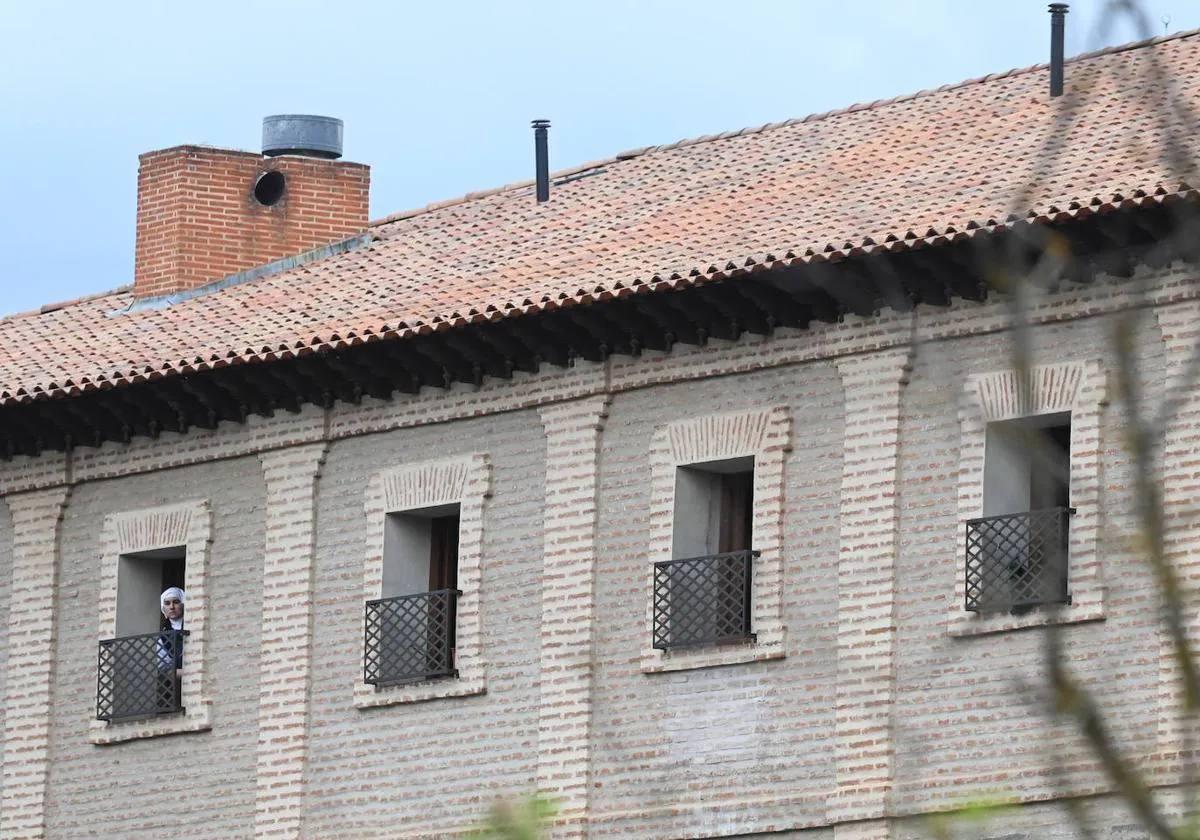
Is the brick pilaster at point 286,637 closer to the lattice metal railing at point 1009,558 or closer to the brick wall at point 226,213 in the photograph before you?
the brick wall at point 226,213

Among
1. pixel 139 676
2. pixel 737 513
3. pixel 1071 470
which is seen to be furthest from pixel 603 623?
pixel 139 676

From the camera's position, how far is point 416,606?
64.4ft

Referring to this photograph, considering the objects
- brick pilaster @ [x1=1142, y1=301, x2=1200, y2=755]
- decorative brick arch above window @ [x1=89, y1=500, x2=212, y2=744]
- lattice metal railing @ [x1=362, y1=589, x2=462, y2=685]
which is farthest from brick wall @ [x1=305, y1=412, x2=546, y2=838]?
brick pilaster @ [x1=1142, y1=301, x2=1200, y2=755]

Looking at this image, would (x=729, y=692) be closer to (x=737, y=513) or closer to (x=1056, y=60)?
(x=737, y=513)

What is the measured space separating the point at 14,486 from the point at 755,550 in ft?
22.2

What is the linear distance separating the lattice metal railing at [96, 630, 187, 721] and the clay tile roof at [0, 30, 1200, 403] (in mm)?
1809

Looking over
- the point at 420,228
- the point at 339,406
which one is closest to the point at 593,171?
the point at 420,228

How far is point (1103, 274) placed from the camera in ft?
54.0

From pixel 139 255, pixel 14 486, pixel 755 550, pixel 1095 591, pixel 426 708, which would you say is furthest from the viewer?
pixel 139 255

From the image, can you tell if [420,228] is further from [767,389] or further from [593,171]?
[767,389]

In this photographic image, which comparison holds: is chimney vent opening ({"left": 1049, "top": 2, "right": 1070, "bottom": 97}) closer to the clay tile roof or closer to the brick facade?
the clay tile roof

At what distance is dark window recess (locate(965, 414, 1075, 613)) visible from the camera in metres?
16.4

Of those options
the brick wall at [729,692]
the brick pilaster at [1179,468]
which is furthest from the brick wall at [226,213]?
the brick pilaster at [1179,468]

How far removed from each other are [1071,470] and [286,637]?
615 cm
